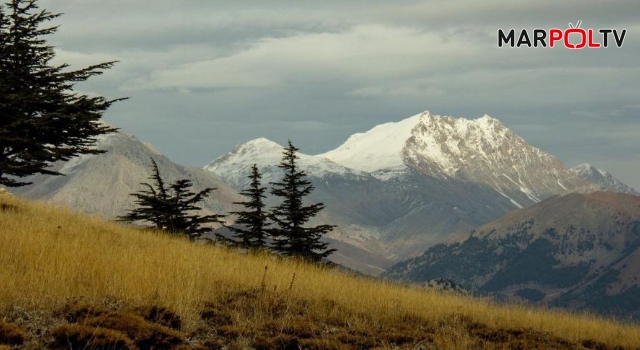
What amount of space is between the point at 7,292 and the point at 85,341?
7.97 feet

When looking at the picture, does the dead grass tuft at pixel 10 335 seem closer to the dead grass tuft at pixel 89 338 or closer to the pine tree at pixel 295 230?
the dead grass tuft at pixel 89 338

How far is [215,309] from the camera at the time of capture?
1215cm

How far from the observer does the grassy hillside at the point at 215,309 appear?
32.3 feet

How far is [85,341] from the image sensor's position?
8.98 metres

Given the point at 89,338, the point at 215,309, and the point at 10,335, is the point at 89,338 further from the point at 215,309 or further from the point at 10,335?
the point at 215,309

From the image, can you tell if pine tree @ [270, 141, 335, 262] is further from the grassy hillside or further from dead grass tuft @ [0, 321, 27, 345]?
dead grass tuft @ [0, 321, 27, 345]

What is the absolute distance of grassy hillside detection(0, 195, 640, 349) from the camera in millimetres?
9859

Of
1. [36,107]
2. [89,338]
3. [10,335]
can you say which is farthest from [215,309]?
[36,107]

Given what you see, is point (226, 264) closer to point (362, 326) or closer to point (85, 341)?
point (362, 326)

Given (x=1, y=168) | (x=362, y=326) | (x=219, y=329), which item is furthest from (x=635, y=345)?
(x=1, y=168)

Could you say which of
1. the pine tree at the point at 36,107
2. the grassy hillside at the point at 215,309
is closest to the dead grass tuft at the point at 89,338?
the grassy hillside at the point at 215,309

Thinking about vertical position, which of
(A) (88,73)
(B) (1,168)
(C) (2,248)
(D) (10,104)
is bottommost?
(C) (2,248)

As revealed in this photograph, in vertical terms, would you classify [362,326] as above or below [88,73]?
below

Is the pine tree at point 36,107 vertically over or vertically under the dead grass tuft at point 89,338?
over
